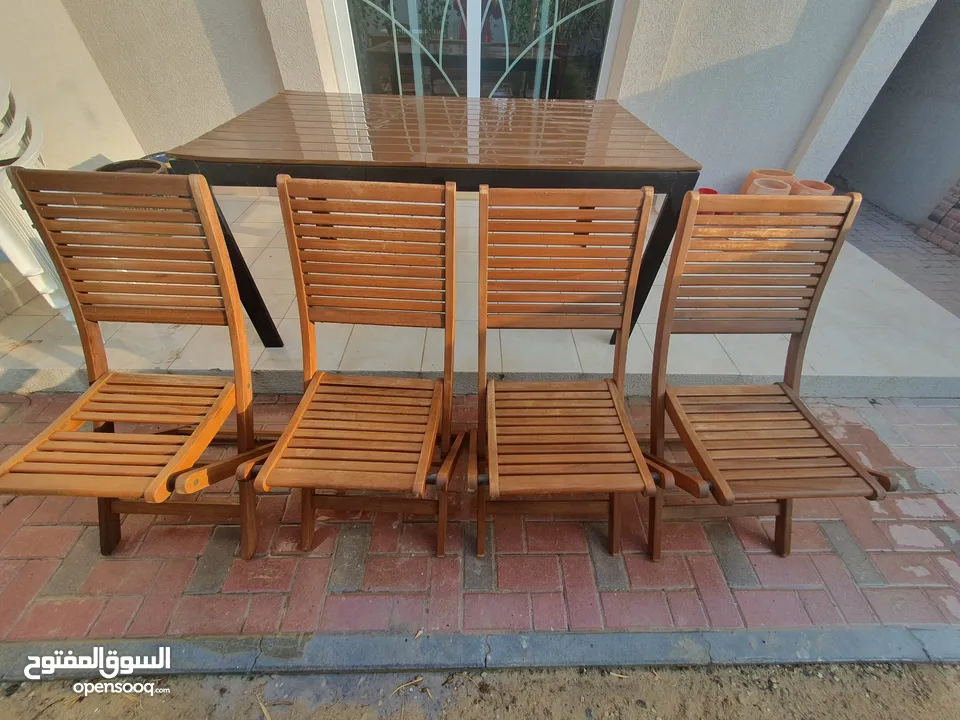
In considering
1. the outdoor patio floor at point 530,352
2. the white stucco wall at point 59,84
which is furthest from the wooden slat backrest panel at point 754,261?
the white stucco wall at point 59,84

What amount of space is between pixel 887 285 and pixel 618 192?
3.04m

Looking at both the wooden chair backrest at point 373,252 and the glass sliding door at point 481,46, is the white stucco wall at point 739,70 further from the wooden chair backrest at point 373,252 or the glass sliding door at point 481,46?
the wooden chair backrest at point 373,252

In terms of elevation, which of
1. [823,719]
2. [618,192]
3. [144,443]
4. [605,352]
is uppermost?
[618,192]

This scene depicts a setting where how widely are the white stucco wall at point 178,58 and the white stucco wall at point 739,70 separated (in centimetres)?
303

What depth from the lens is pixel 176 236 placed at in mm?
1414

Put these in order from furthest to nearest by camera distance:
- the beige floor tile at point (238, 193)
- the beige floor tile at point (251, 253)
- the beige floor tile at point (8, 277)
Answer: the beige floor tile at point (238, 193)
the beige floor tile at point (251, 253)
the beige floor tile at point (8, 277)

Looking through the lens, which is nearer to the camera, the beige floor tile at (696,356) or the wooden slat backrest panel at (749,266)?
the wooden slat backrest panel at (749,266)

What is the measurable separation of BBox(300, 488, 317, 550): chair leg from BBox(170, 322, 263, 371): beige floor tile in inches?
38.9

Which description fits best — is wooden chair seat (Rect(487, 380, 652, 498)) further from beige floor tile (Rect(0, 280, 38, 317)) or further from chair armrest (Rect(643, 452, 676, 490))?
beige floor tile (Rect(0, 280, 38, 317))

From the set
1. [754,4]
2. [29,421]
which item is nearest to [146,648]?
[29,421]

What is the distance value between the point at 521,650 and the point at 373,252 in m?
1.43

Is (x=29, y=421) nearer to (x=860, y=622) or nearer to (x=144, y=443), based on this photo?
(x=144, y=443)

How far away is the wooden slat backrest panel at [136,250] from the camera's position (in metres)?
1.34

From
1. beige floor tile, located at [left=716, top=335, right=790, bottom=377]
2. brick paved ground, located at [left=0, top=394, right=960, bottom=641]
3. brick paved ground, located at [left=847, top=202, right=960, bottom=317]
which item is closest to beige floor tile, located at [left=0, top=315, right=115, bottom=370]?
brick paved ground, located at [left=0, top=394, right=960, bottom=641]
